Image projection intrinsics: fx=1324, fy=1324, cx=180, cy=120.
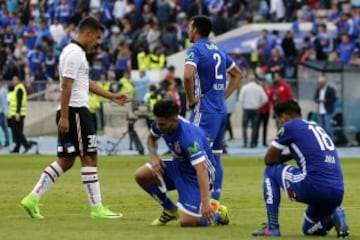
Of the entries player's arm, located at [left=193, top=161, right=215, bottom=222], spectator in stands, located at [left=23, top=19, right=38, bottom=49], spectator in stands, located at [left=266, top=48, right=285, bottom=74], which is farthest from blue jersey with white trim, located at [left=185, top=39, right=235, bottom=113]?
spectator in stands, located at [left=23, top=19, right=38, bottom=49]

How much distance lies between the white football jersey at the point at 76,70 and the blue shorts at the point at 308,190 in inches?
126

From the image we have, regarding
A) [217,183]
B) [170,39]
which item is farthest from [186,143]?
[170,39]

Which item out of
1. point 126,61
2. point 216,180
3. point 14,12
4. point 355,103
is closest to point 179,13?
point 126,61

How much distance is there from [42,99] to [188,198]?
27.0m

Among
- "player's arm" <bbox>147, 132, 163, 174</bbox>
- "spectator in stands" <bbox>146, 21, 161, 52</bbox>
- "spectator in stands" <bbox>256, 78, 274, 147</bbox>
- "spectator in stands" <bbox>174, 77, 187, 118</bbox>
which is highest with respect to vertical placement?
"spectator in stands" <bbox>146, 21, 161, 52</bbox>

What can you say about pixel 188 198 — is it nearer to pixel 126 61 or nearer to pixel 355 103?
pixel 355 103

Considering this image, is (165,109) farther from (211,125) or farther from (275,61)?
(275,61)

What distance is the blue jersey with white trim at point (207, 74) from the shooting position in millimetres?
15266

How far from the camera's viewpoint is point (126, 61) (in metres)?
42.6

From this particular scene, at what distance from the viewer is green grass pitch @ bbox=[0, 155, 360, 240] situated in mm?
12930

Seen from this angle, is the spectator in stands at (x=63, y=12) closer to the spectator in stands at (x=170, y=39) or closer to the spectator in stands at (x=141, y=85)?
the spectator in stands at (x=170, y=39)

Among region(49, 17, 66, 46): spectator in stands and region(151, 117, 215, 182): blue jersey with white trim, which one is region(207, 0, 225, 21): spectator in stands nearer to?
region(49, 17, 66, 46): spectator in stands

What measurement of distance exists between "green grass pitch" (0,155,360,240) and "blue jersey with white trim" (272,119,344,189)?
61 centimetres

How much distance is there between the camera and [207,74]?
603 inches
